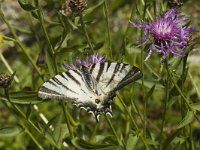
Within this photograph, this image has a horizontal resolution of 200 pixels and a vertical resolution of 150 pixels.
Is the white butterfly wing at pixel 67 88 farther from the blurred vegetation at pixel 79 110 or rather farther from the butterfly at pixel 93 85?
the blurred vegetation at pixel 79 110

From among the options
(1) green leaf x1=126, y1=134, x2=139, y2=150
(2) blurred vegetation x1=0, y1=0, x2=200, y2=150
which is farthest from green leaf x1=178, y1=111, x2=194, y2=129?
(1) green leaf x1=126, y1=134, x2=139, y2=150

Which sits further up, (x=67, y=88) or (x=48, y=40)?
(x=48, y=40)

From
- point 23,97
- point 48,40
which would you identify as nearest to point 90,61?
point 48,40

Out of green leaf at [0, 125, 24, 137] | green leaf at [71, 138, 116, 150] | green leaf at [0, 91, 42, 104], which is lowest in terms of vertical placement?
green leaf at [71, 138, 116, 150]

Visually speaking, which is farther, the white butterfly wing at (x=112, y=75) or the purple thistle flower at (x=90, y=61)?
the purple thistle flower at (x=90, y=61)

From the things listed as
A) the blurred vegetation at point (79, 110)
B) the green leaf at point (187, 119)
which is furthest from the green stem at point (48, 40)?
the green leaf at point (187, 119)

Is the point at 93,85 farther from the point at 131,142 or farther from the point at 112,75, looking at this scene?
the point at 131,142

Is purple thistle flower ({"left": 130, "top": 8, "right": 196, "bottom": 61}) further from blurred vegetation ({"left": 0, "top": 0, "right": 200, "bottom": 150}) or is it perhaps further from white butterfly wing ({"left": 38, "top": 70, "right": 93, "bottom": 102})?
white butterfly wing ({"left": 38, "top": 70, "right": 93, "bottom": 102})

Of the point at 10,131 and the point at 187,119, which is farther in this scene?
the point at 10,131
